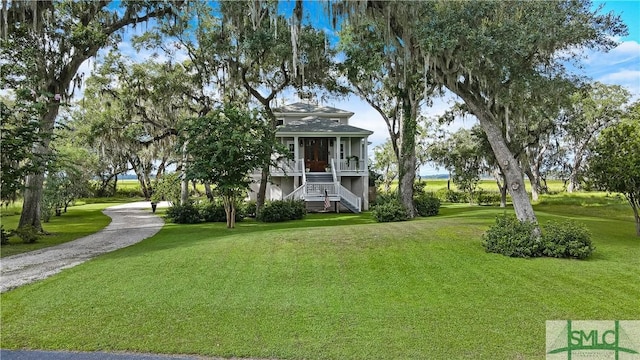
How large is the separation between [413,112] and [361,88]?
5.13 m

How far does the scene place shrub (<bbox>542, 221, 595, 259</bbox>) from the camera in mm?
8648

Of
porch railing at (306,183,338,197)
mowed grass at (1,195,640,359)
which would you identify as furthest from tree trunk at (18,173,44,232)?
porch railing at (306,183,338,197)

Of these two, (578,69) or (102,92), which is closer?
(578,69)

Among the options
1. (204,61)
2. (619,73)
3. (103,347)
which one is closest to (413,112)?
(204,61)

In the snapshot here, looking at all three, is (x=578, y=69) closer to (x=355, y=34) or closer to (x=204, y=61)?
(x=355, y=34)

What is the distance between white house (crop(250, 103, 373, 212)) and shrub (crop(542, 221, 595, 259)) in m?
13.8

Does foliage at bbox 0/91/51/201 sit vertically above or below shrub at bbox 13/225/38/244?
above

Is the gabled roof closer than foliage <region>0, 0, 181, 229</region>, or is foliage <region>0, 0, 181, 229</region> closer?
foliage <region>0, 0, 181, 229</region>

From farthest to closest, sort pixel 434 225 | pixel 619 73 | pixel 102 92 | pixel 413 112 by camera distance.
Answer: pixel 619 73 → pixel 102 92 → pixel 413 112 → pixel 434 225

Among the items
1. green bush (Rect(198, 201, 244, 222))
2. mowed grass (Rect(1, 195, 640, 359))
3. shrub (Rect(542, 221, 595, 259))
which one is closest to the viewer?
mowed grass (Rect(1, 195, 640, 359))

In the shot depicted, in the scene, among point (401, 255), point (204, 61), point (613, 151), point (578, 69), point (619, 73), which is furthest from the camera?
point (619, 73)

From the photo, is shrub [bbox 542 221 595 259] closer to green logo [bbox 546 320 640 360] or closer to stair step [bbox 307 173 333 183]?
green logo [bbox 546 320 640 360]

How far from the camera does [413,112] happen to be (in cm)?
1933

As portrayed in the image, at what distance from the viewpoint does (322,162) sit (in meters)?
26.7
